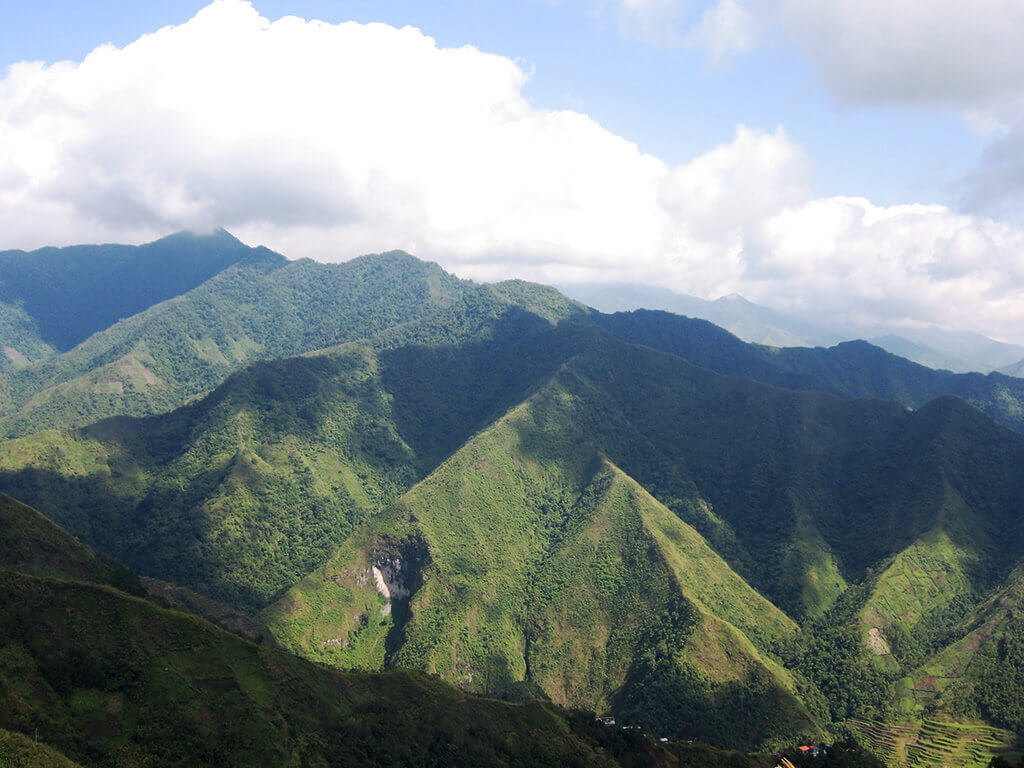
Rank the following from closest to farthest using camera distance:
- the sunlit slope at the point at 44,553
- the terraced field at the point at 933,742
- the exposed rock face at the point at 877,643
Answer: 1. the sunlit slope at the point at 44,553
2. the terraced field at the point at 933,742
3. the exposed rock face at the point at 877,643

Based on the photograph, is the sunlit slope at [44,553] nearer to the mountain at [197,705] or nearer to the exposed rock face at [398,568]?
the mountain at [197,705]

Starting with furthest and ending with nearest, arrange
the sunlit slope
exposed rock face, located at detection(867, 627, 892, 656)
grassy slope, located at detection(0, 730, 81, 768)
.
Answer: exposed rock face, located at detection(867, 627, 892, 656)
the sunlit slope
grassy slope, located at detection(0, 730, 81, 768)

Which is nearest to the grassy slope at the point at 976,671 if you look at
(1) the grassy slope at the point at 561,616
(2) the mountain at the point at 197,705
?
(1) the grassy slope at the point at 561,616

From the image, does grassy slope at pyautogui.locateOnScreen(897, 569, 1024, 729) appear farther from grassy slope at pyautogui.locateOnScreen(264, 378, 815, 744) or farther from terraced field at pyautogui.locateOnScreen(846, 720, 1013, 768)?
grassy slope at pyautogui.locateOnScreen(264, 378, 815, 744)

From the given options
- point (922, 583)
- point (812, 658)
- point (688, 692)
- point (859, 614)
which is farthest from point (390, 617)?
point (922, 583)

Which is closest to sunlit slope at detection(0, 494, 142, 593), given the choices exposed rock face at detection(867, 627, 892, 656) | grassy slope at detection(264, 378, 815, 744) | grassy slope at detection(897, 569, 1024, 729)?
grassy slope at detection(264, 378, 815, 744)

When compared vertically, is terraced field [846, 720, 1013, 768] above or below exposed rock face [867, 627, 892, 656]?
below

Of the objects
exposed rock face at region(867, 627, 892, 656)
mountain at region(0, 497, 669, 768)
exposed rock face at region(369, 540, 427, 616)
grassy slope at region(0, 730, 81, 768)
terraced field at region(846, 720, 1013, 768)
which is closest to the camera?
grassy slope at region(0, 730, 81, 768)
